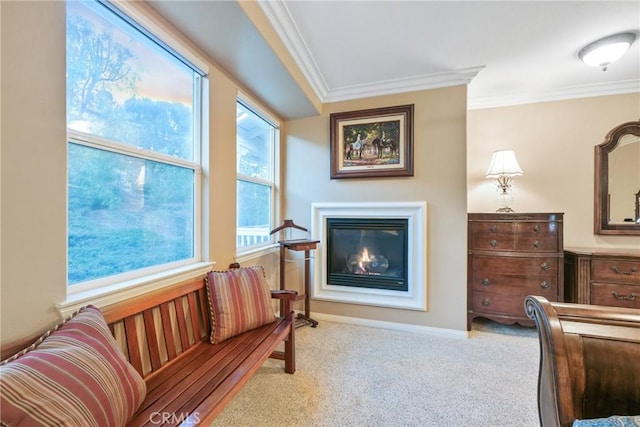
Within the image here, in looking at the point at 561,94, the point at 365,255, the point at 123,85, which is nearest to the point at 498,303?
the point at 365,255

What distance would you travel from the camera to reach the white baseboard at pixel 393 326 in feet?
7.94

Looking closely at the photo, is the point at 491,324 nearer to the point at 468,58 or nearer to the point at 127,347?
the point at 468,58

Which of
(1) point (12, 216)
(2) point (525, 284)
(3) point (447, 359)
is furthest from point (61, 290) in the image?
(2) point (525, 284)

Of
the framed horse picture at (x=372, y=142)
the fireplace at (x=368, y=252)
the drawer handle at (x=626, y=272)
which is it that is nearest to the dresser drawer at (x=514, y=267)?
the drawer handle at (x=626, y=272)

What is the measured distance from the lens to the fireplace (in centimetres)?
263

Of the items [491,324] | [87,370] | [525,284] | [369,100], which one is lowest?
[491,324]

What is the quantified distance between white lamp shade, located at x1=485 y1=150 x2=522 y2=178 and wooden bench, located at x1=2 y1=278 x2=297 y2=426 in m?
2.57

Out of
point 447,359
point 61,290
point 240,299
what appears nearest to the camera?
point 61,290

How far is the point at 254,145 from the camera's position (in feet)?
8.41

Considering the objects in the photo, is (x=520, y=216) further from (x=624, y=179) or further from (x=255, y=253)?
(x=255, y=253)

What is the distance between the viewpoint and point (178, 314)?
4.85ft

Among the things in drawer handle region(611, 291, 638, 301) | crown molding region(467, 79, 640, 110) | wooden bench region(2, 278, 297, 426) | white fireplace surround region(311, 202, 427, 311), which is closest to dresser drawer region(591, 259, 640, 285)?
drawer handle region(611, 291, 638, 301)

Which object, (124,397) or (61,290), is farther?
(61,290)

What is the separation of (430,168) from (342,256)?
1.30 metres
